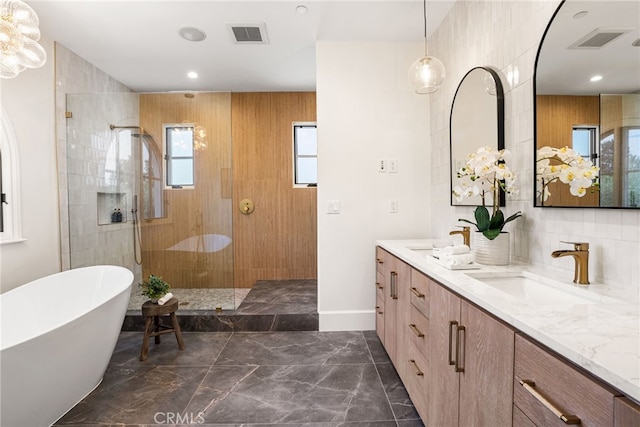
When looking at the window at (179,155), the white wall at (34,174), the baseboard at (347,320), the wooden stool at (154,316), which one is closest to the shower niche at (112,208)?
the white wall at (34,174)

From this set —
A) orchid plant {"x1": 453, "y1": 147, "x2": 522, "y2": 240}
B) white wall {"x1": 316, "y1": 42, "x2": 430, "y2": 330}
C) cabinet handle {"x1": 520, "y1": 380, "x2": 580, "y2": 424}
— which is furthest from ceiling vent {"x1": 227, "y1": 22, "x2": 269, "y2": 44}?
cabinet handle {"x1": 520, "y1": 380, "x2": 580, "y2": 424}

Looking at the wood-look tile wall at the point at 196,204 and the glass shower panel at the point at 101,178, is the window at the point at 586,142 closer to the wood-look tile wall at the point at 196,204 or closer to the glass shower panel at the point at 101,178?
the wood-look tile wall at the point at 196,204

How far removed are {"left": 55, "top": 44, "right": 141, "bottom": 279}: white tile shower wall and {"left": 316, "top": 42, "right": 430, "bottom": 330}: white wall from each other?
7.26 feet

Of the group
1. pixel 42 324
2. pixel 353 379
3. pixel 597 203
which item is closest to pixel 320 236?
pixel 353 379

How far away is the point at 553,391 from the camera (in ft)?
2.20

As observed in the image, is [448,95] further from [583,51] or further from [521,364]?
[521,364]

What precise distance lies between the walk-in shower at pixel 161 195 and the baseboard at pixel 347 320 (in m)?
1.01

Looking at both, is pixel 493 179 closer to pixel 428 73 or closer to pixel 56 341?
pixel 428 73

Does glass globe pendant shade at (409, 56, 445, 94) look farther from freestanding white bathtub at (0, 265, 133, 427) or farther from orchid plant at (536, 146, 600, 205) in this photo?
freestanding white bathtub at (0, 265, 133, 427)

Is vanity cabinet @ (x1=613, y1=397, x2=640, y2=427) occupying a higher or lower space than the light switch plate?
lower

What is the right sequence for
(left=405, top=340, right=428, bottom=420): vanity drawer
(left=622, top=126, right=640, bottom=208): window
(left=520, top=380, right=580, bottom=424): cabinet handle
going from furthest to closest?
1. (left=405, top=340, right=428, bottom=420): vanity drawer
2. (left=622, top=126, right=640, bottom=208): window
3. (left=520, top=380, right=580, bottom=424): cabinet handle

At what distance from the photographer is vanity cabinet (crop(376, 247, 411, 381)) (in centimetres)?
178

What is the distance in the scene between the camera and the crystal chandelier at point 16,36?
1.43 metres

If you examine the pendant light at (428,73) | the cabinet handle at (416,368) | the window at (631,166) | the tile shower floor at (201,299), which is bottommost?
the tile shower floor at (201,299)
